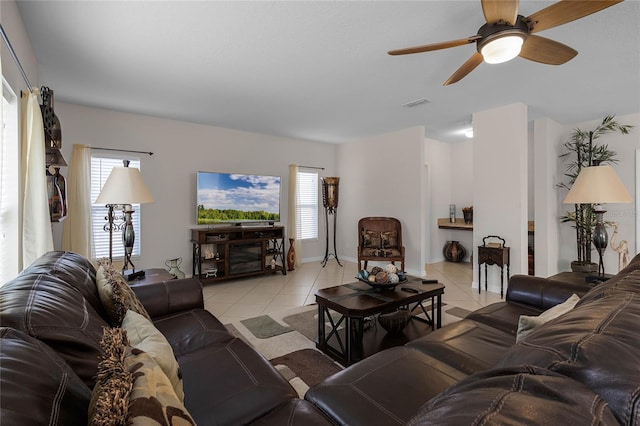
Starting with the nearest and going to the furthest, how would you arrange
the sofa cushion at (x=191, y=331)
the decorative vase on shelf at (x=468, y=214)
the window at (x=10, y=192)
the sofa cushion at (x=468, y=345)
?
the sofa cushion at (x=468, y=345) → the sofa cushion at (x=191, y=331) → the window at (x=10, y=192) → the decorative vase on shelf at (x=468, y=214)

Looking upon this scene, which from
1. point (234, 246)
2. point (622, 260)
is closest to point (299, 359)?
point (234, 246)

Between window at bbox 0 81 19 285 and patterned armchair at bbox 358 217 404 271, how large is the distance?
13.5ft

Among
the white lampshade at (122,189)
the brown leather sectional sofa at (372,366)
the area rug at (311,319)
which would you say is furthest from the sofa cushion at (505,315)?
the white lampshade at (122,189)

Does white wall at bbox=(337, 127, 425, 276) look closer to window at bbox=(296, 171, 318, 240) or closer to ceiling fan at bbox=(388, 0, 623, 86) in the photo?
window at bbox=(296, 171, 318, 240)

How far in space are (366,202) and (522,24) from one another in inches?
174

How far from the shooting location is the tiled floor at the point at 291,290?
3.55 meters

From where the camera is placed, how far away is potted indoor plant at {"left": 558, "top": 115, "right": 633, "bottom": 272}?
4.26 m

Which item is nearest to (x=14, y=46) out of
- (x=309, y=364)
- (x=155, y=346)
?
(x=155, y=346)

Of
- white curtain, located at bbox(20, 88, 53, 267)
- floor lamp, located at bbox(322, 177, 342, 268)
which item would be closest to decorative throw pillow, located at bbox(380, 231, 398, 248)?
floor lamp, located at bbox(322, 177, 342, 268)

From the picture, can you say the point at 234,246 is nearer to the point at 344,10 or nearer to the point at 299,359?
the point at 299,359

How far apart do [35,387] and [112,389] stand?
128mm

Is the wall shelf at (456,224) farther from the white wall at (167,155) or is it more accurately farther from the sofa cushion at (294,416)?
the sofa cushion at (294,416)

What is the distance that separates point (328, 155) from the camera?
21.7ft

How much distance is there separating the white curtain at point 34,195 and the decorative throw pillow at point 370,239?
4.29 metres
